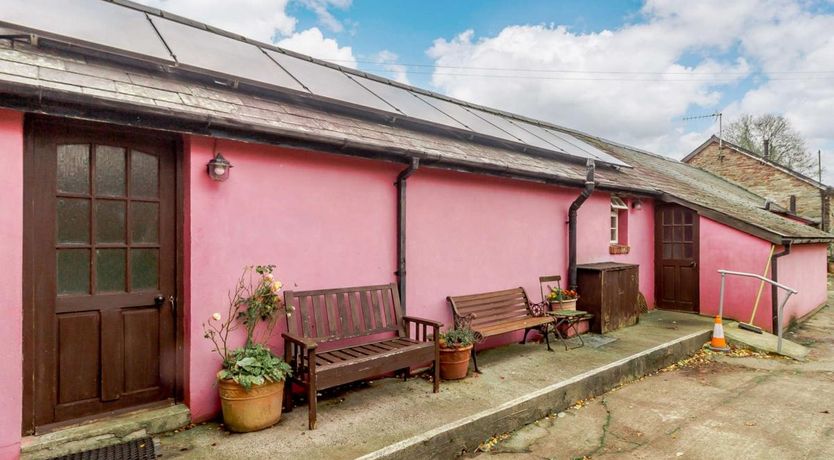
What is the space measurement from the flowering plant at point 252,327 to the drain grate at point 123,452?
0.67m

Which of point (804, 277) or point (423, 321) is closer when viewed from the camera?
point (423, 321)

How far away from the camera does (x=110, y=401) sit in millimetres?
3436

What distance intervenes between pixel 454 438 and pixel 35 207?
3.69 metres

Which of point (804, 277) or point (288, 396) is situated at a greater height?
point (804, 277)

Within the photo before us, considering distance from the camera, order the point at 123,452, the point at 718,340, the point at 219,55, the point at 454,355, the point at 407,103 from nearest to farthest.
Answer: the point at 123,452
the point at 454,355
the point at 219,55
the point at 407,103
the point at 718,340

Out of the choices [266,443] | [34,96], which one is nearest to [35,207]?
[34,96]

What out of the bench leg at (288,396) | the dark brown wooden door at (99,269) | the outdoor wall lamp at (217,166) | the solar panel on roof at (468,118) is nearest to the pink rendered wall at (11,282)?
the dark brown wooden door at (99,269)

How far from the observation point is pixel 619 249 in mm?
8773

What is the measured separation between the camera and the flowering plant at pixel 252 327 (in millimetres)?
3555

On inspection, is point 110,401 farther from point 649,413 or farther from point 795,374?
point 795,374

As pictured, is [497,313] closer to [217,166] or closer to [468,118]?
[468,118]

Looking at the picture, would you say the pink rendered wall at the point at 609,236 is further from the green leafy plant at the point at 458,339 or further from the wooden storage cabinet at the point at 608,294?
the green leafy plant at the point at 458,339

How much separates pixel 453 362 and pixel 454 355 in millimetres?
85

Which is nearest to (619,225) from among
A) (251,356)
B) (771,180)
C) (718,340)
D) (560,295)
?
(718,340)
